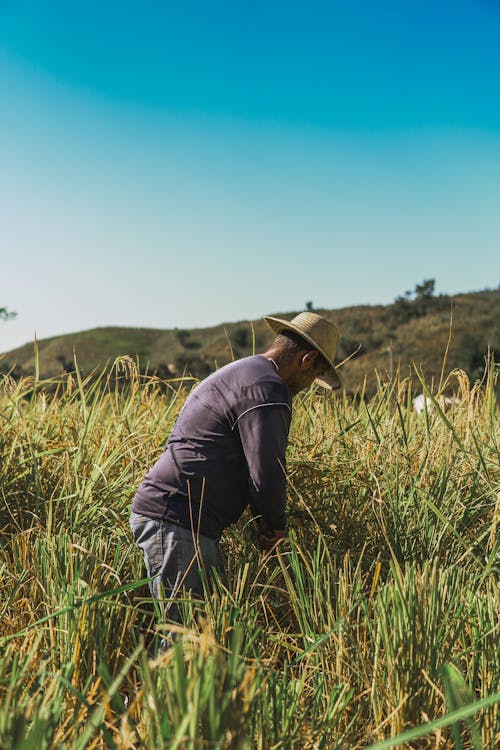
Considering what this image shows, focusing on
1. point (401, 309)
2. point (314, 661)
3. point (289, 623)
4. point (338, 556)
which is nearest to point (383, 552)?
point (338, 556)

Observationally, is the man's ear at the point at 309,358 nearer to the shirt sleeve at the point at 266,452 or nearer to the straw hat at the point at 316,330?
the straw hat at the point at 316,330

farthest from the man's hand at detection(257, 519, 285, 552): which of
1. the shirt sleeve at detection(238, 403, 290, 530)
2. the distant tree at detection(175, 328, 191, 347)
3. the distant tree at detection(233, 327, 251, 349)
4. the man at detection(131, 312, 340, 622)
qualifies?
the distant tree at detection(175, 328, 191, 347)

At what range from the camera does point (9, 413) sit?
4195 millimetres

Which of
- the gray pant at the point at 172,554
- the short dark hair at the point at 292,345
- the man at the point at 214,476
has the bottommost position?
the gray pant at the point at 172,554

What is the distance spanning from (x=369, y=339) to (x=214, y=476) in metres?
54.5

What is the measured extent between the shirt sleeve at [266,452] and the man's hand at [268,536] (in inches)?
4.4

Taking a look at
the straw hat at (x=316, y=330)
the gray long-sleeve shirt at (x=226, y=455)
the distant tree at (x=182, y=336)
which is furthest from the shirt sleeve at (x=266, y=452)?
the distant tree at (x=182, y=336)

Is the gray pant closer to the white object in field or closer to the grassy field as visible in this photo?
the grassy field

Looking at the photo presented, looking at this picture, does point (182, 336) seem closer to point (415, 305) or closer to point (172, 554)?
point (415, 305)

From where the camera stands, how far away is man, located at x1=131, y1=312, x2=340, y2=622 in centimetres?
281

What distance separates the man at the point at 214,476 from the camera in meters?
2.81

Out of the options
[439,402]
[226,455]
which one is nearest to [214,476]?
[226,455]

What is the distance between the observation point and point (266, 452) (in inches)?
109

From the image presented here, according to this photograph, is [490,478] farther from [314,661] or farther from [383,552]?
[314,661]
